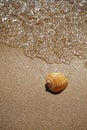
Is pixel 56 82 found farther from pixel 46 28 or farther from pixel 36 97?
pixel 46 28

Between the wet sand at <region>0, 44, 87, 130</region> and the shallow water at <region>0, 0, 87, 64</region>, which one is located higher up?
the shallow water at <region>0, 0, 87, 64</region>

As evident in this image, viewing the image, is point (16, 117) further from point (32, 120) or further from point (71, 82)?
point (71, 82)

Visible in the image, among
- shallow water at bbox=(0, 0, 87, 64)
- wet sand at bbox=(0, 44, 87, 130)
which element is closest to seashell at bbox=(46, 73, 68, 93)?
wet sand at bbox=(0, 44, 87, 130)

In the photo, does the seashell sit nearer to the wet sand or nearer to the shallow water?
the wet sand

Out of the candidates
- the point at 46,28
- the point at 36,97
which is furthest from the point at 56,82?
the point at 46,28

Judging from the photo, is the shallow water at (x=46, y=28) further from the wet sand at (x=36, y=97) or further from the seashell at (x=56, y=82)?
the seashell at (x=56, y=82)

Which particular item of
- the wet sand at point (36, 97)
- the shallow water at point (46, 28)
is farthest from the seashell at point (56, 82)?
the shallow water at point (46, 28)
